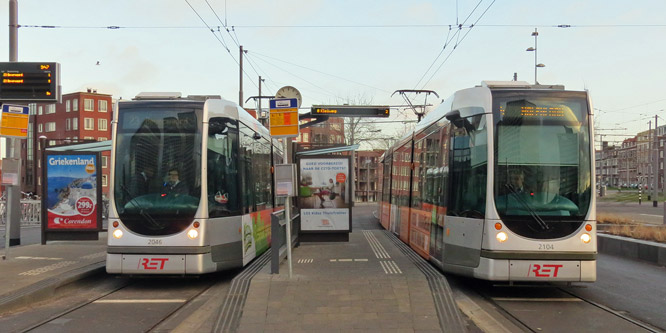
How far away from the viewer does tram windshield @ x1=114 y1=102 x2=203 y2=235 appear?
8.88 m

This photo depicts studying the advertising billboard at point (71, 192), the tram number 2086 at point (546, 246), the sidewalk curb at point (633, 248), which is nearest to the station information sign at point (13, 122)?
the advertising billboard at point (71, 192)

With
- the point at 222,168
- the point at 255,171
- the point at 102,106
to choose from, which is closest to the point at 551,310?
the point at 222,168

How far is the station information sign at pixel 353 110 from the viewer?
687 inches

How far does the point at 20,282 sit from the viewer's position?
8609 millimetres

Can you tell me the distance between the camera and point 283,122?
8453mm

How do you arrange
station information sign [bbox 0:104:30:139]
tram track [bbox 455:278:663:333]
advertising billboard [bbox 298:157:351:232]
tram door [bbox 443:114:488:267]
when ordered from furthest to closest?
advertising billboard [bbox 298:157:351:232] < station information sign [bbox 0:104:30:139] < tram door [bbox 443:114:488:267] < tram track [bbox 455:278:663:333]

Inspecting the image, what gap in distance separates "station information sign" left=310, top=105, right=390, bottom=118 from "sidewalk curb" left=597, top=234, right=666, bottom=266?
7.72 m

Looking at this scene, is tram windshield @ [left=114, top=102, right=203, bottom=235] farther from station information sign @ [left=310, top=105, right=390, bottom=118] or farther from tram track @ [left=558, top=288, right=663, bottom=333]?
station information sign @ [left=310, top=105, right=390, bottom=118]

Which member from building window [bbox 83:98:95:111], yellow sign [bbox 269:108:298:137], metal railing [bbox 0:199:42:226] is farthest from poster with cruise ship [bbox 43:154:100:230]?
building window [bbox 83:98:95:111]

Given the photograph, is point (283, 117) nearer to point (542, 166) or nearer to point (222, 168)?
point (222, 168)

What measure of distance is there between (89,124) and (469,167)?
7744 centimetres

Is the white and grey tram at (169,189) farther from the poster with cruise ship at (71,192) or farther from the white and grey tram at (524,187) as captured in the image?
the poster with cruise ship at (71,192)

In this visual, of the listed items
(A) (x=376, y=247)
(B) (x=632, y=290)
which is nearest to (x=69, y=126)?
(A) (x=376, y=247)

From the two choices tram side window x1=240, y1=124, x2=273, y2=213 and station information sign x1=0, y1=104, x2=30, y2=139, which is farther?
station information sign x1=0, y1=104, x2=30, y2=139
